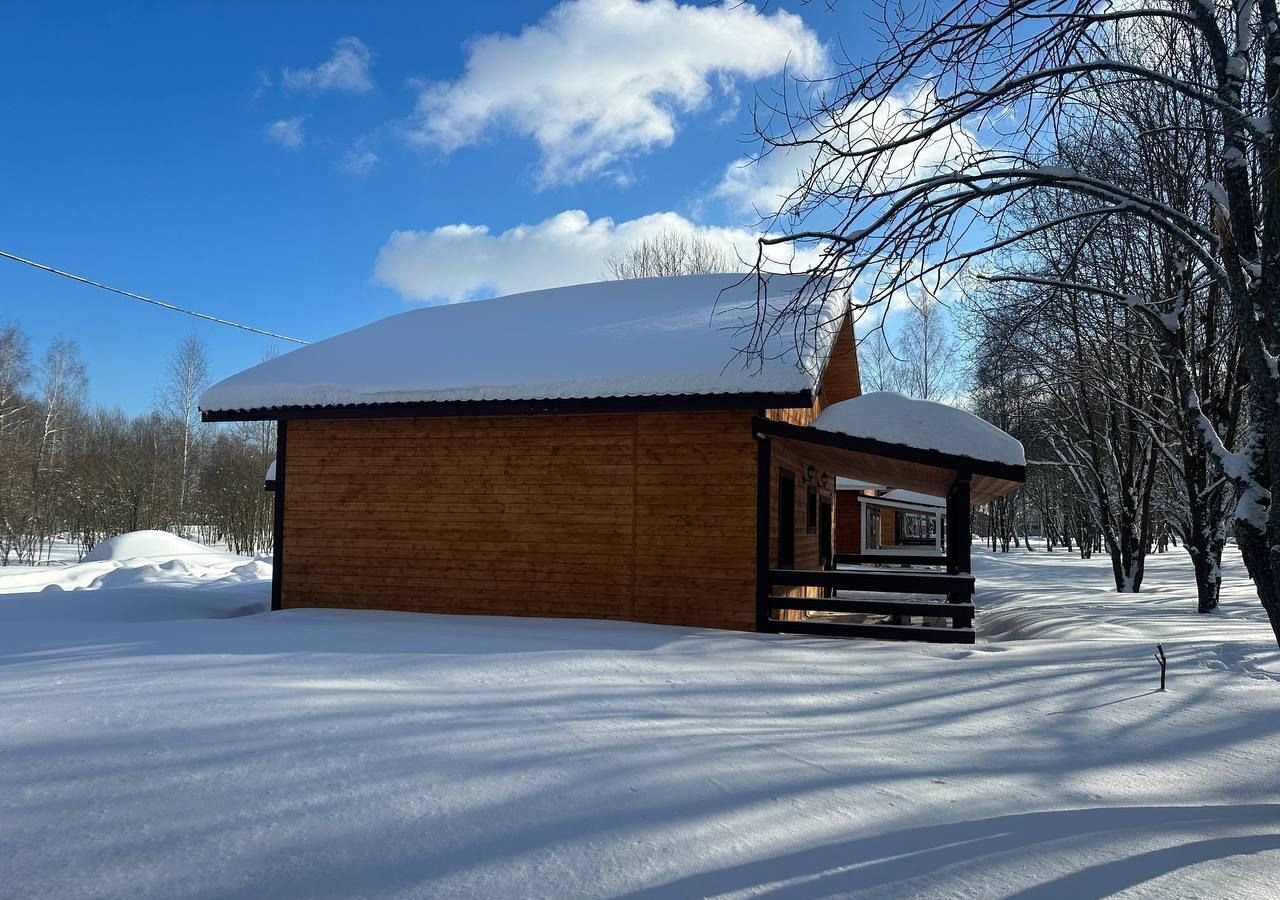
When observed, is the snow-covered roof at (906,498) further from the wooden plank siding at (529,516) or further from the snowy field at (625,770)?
the snowy field at (625,770)

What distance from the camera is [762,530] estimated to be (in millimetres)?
9914

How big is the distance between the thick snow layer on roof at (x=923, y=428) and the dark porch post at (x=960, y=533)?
41cm

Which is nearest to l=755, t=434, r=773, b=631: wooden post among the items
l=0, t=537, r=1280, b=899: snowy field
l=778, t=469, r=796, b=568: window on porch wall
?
l=0, t=537, r=1280, b=899: snowy field

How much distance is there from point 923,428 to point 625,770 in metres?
6.54

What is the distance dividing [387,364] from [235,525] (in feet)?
92.8

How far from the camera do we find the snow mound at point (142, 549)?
23.6 meters

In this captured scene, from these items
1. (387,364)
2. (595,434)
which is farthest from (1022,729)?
(387,364)

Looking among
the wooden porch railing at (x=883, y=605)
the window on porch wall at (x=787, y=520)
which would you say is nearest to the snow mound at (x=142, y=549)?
the window on porch wall at (x=787, y=520)

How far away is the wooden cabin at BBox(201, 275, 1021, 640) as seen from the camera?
9.92 m

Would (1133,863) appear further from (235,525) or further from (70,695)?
(235,525)

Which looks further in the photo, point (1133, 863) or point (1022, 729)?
point (1022, 729)

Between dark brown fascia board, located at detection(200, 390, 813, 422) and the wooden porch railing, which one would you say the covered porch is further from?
dark brown fascia board, located at detection(200, 390, 813, 422)

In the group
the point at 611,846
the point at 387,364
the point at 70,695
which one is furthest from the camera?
the point at 387,364

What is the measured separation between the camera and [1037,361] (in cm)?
1867
